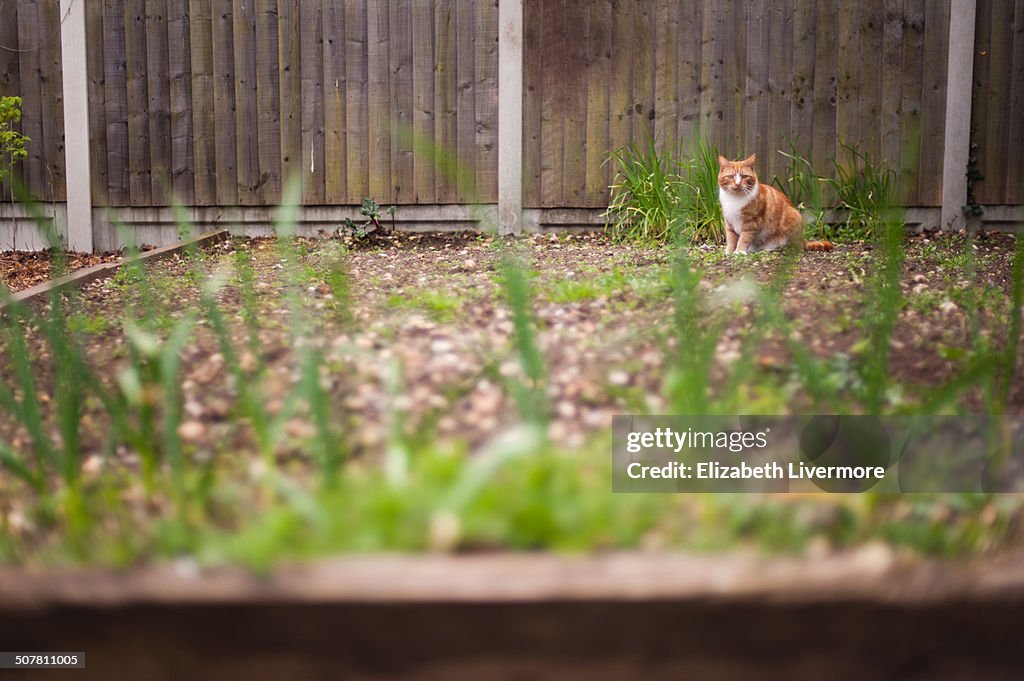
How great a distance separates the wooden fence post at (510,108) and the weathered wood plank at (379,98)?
31cm

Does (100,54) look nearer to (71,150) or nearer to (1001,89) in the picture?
(71,150)

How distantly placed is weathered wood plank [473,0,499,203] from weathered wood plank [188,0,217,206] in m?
1.65

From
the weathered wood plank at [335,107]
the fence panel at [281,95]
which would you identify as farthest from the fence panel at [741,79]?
the weathered wood plank at [335,107]

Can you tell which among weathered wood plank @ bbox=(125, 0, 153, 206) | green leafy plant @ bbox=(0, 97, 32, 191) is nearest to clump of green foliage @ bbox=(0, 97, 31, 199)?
green leafy plant @ bbox=(0, 97, 32, 191)

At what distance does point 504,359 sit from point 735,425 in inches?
21.0

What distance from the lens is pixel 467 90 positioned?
4914 millimetres

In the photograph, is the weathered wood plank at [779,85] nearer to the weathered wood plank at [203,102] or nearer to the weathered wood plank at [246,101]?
the weathered wood plank at [246,101]

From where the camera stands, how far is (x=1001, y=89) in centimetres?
472

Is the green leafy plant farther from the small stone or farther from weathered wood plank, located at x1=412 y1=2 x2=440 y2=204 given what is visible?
the small stone

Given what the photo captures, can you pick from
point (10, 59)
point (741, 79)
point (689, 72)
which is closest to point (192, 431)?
point (689, 72)

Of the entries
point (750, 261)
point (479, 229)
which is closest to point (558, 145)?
point (479, 229)

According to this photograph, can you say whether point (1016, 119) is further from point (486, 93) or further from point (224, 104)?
point (224, 104)

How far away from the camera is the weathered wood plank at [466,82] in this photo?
4.87 m

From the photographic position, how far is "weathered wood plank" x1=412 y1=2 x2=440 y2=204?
4.87 m
